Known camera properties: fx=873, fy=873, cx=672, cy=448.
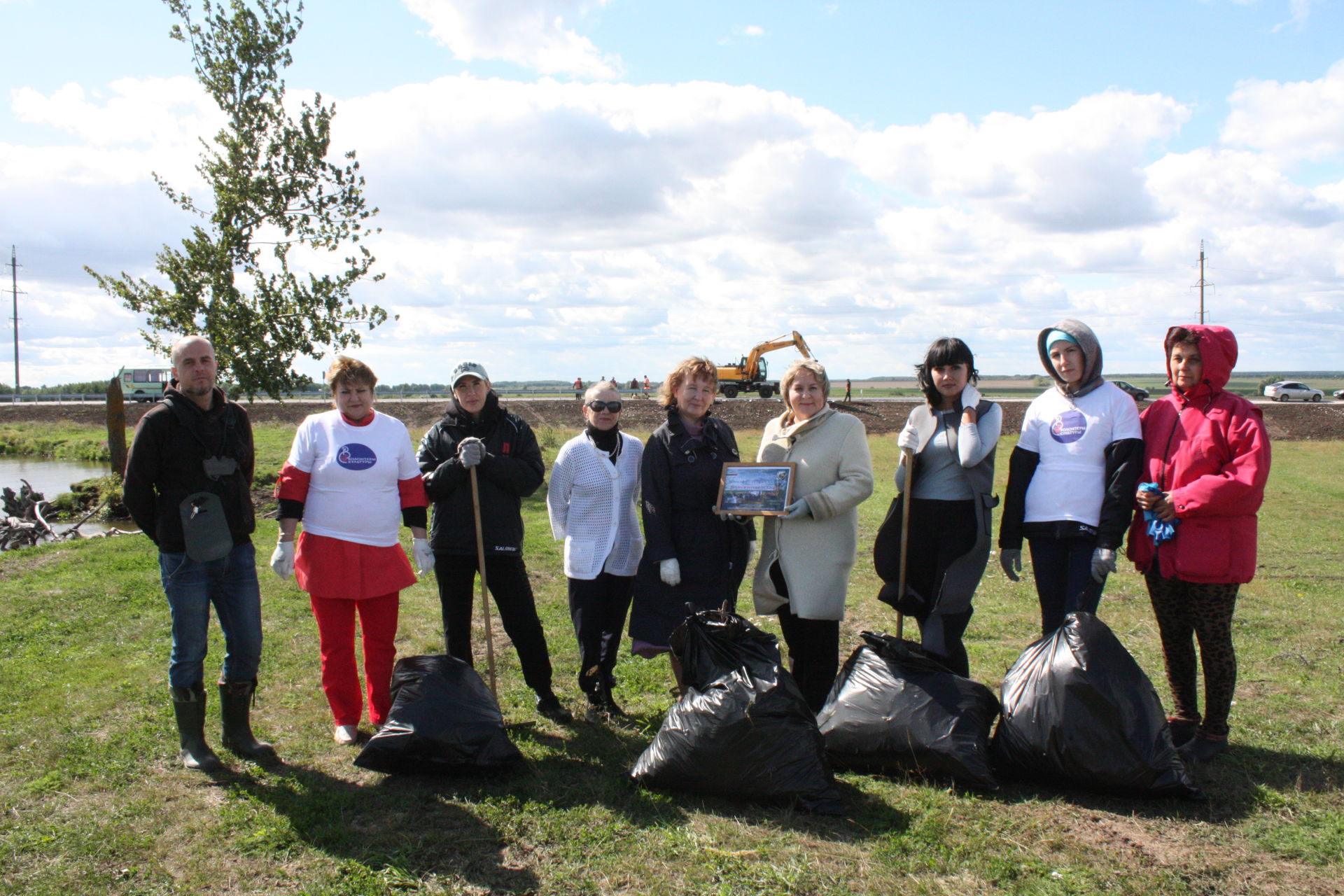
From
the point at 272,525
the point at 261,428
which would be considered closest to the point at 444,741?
the point at 272,525

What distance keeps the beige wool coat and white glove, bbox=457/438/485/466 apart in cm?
127

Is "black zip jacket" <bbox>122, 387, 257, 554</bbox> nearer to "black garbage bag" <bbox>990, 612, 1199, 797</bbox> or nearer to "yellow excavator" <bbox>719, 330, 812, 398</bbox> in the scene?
"black garbage bag" <bbox>990, 612, 1199, 797</bbox>

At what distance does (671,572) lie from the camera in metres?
3.88

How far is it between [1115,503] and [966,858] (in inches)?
60.0

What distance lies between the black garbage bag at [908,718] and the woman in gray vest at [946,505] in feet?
1.28

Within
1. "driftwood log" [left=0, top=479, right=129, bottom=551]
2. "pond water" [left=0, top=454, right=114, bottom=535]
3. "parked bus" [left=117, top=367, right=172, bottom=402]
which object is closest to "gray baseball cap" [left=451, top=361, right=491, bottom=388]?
"driftwood log" [left=0, top=479, right=129, bottom=551]

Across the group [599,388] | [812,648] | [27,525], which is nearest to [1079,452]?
[812,648]

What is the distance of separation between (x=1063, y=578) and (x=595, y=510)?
206cm

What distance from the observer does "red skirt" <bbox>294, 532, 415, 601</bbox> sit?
3.64 metres

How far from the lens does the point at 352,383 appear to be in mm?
3703

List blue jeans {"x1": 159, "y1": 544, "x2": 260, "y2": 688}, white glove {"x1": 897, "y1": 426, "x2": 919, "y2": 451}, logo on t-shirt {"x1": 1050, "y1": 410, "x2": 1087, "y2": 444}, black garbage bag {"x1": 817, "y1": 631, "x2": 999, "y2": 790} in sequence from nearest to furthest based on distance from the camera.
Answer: black garbage bag {"x1": 817, "y1": 631, "x2": 999, "y2": 790} < blue jeans {"x1": 159, "y1": 544, "x2": 260, "y2": 688} < logo on t-shirt {"x1": 1050, "y1": 410, "x2": 1087, "y2": 444} < white glove {"x1": 897, "y1": 426, "x2": 919, "y2": 451}

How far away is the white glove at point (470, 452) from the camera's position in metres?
3.76

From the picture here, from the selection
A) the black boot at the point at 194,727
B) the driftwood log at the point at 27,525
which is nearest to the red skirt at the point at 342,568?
the black boot at the point at 194,727

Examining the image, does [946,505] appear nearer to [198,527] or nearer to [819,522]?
[819,522]
